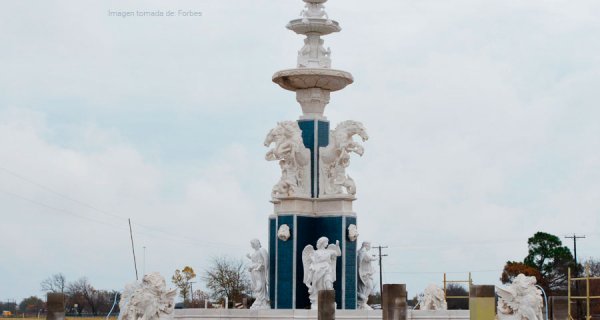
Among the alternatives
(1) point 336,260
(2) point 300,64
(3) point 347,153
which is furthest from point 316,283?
(2) point 300,64

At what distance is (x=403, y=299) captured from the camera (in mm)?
31359

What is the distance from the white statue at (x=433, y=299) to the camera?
38.5 m

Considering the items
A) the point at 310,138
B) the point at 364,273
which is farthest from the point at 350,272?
the point at 310,138

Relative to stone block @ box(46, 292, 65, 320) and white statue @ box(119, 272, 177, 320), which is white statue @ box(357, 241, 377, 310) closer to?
white statue @ box(119, 272, 177, 320)

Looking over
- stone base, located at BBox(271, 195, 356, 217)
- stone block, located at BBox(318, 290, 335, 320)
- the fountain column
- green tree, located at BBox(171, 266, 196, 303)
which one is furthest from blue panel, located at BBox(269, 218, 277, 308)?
green tree, located at BBox(171, 266, 196, 303)

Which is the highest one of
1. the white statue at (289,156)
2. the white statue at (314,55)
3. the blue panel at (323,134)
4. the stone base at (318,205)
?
the white statue at (314,55)

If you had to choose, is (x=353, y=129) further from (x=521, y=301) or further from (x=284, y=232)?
(x=521, y=301)

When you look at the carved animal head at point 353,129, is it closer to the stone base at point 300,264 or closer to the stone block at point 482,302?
the stone base at point 300,264

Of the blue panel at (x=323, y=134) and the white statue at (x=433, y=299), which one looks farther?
the blue panel at (x=323, y=134)

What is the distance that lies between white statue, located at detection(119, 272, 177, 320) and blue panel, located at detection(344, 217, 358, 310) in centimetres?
723

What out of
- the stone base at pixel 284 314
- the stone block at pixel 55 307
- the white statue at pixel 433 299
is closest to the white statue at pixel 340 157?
the white statue at pixel 433 299

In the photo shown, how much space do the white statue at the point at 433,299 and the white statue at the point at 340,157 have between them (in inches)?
138

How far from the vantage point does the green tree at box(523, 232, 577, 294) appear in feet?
269

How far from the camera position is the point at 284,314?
35594 mm
